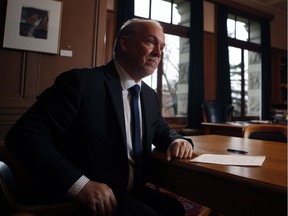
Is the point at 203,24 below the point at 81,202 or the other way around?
the other way around

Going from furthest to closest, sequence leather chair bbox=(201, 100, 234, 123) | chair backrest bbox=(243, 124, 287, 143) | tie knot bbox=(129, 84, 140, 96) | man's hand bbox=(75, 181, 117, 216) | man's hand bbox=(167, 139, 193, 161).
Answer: leather chair bbox=(201, 100, 234, 123) < chair backrest bbox=(243, 124, 287, 143) < tie knot bbox=(129, 84, 140, 96) < man's hand bbox=(167, 139, 193, 161) < man's hand bbox=(75, 181, 117, 216)

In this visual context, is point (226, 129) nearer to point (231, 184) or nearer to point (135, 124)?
point (135, 124)

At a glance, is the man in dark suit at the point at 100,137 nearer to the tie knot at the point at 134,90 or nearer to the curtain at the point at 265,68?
the tie knot at the point at 134,90

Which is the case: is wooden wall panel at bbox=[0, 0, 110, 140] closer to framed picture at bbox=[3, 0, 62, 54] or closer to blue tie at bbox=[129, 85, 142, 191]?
framed picture at bbox=[3, 0, 62, 54]

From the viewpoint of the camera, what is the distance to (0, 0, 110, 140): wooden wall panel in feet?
9.27

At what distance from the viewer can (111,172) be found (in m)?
1.10

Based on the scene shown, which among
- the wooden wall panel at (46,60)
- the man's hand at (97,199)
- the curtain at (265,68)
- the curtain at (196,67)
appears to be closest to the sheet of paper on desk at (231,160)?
the man's hand at (97,199)

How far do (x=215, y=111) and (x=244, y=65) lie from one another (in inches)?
83.7

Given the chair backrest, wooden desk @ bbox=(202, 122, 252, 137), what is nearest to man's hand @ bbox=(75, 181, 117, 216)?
the chair backrest

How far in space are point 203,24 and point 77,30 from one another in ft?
10.7

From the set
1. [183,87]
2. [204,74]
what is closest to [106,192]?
[183,87]

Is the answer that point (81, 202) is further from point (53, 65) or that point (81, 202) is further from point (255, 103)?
point (255, 103)

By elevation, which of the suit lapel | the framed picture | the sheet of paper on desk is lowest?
the sheet of paper on desk

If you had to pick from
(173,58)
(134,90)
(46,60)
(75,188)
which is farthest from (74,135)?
(173,58)
